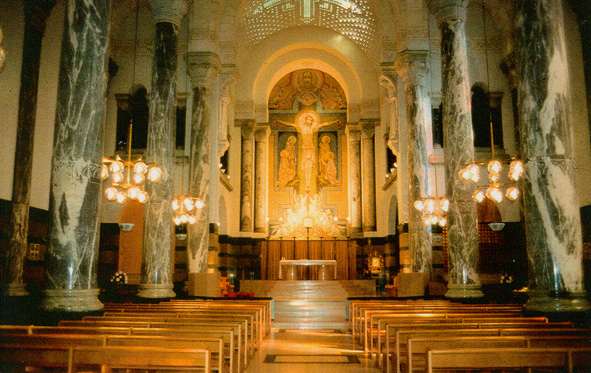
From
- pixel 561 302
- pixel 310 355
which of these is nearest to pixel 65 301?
pixel 310 355

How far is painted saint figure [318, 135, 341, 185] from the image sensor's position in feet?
96.9

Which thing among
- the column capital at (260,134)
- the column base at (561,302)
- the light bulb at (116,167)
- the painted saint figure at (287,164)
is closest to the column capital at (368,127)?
the painted saint figure at (287,164)

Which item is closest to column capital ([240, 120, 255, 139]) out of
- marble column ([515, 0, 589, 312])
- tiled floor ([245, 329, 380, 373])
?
tiled floor ([245, 329, 380, 373])

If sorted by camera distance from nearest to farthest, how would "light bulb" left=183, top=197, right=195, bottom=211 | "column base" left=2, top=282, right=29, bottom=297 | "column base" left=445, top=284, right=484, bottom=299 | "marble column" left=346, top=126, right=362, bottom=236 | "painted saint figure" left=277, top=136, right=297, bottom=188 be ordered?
"column base" left=445, top=284, right=484, bottom=299
"column base" left=2, top=282, right=29, bottom=297
"light bulb" left=183, top=197, right=195, bottom=211
"marble column" left=346, top=126, right=362, bottom=236
"painted saint figure" left=277, top=136, right=297, bottom=188

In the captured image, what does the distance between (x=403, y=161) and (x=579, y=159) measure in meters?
6.00

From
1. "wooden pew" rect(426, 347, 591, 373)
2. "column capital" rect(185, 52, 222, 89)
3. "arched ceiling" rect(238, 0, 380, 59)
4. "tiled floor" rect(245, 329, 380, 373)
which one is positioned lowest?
"tiled floor" rect(245, 329, 380, 373)

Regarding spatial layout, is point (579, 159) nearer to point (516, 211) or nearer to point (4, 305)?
point (516, 211)

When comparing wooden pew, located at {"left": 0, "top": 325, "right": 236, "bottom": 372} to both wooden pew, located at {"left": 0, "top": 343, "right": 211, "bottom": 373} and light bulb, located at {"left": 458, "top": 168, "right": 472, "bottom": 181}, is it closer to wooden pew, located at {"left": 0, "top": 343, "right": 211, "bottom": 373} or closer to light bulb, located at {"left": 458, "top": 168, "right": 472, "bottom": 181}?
Result: wooden pew, located at {"left": 0, "top": 343, "right": 211, "bottom": 373}

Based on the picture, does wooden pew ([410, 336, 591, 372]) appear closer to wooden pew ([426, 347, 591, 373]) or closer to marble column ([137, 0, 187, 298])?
wooden pew ([426, 347, 591, 373])

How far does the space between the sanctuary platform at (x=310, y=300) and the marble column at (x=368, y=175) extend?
16.6 ft

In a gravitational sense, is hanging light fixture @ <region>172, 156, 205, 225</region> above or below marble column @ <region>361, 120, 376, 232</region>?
below

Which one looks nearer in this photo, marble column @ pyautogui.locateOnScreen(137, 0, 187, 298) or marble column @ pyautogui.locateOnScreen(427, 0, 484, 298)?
marble column @ pyautogui.locateOnScreen(427, 0, 484, 298)

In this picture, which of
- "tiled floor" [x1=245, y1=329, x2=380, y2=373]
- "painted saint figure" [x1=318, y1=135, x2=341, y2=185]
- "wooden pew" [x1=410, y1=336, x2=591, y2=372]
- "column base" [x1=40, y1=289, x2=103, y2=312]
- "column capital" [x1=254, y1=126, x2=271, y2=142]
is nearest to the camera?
"wooden pew" [x1=410, y1=336, x2=591, y2=372]

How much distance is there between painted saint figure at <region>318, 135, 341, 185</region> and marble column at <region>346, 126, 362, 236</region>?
5.28 feet
